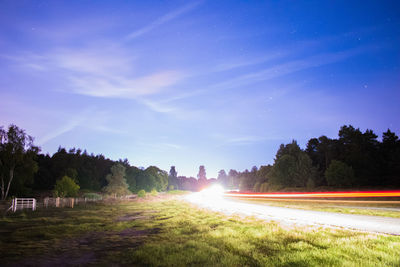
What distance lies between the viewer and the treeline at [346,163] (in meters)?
50.4

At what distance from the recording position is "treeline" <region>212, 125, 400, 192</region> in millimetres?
50406

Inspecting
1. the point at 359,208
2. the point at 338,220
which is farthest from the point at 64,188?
the point at 359,208

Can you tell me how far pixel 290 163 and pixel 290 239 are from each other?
69.1 meters

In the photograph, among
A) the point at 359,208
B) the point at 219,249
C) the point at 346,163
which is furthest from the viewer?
the point at 346,163

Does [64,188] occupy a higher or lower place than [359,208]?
higher

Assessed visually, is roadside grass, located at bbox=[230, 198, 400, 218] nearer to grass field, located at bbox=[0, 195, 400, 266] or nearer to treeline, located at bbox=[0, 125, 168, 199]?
grass field, located at bbox=[0, 195, 400, 266]

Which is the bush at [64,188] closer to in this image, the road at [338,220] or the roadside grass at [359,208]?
the road at [338,220]

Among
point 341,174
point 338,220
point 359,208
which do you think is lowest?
point 359,208

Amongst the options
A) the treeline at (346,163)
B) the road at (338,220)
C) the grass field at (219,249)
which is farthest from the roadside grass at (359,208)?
the treeline at (346,163)

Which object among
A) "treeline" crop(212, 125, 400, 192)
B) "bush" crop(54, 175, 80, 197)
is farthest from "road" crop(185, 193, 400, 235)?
"treeline" crop(212, 125, 400, 192)

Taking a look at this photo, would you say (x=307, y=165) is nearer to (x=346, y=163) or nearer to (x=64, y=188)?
(x=346, y=163)

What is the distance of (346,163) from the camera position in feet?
193

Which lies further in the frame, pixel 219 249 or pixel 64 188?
pixel 64 188

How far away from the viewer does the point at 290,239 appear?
9.09m
